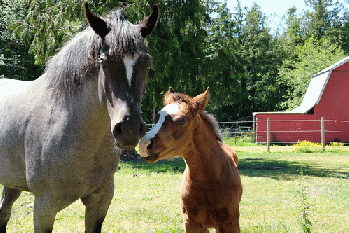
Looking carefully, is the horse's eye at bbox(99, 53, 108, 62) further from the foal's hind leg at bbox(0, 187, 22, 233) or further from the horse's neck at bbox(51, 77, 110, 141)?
the foal's hind leg at bbox(0, 187, 22, 233)

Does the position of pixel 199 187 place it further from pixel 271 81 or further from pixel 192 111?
pixel 271 81

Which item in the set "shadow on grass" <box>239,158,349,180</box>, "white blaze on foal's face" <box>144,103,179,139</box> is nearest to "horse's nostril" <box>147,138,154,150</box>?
"white blaze on foal's face" <box>144,103,179,139</box>

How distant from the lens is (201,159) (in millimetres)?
3094

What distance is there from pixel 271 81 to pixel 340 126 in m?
13.6

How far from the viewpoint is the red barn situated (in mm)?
23328

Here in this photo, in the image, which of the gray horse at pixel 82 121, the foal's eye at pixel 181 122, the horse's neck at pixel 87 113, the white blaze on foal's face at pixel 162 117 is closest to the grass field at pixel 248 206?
the foal's eye at pixel 181 122

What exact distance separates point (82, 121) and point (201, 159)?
123 centimetres

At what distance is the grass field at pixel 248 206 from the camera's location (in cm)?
449

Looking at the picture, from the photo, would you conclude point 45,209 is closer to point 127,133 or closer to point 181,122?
point 127,133

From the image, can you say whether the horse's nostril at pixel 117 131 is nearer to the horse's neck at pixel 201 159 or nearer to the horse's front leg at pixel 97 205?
the horse's front leg at pixel 97 205

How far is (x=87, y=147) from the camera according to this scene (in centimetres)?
245

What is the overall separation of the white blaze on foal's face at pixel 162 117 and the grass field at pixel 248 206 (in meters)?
1.64

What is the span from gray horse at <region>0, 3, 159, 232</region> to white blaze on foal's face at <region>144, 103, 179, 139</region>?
0.32 m

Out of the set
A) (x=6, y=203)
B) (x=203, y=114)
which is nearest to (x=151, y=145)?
(x=203, y=114)
